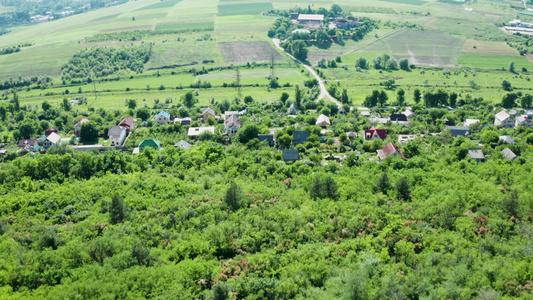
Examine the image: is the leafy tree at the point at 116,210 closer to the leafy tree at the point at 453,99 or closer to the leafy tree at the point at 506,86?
the leafy tree at the point at 453,99

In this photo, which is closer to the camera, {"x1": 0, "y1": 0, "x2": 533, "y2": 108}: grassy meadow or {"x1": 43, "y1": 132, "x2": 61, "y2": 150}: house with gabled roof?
{"x1": 43, "y1": 132, "x2": 61, "y2": 150}: house with gabled roof

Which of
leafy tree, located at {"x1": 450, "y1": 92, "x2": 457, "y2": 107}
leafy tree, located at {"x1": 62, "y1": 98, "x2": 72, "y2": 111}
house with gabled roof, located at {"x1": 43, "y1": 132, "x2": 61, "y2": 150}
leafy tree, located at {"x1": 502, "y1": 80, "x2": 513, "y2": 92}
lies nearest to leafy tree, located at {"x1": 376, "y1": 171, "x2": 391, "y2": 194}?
leafy tree, located at {"x1": 450, "y1": 92, "x2": 457, "y2": 107}

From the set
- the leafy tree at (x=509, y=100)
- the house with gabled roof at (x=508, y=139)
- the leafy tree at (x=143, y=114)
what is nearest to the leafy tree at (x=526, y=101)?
the leafy tree at (x=509, y=100)

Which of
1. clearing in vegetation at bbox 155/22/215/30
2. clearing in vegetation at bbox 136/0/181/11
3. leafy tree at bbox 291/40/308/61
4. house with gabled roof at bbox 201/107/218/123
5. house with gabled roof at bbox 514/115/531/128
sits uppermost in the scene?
clearing in vegetation at bbox 136/0/181/11

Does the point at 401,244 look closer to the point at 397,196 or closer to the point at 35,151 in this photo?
the point at 397,196

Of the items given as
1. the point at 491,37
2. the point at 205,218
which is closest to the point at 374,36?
the point at 491,37

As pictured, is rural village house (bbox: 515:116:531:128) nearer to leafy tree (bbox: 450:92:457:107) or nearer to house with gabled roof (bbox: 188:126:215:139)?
leafy tree (bbox: 450:92:457:107)

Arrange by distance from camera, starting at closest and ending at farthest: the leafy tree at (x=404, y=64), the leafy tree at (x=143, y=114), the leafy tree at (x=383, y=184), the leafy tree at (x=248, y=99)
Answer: the leafy tree at (x=383, y=184), the leafy tree at (x=143, y=114), the leafy tree at (x=248, y=99), the leafy tree at (x=404, y=64)
